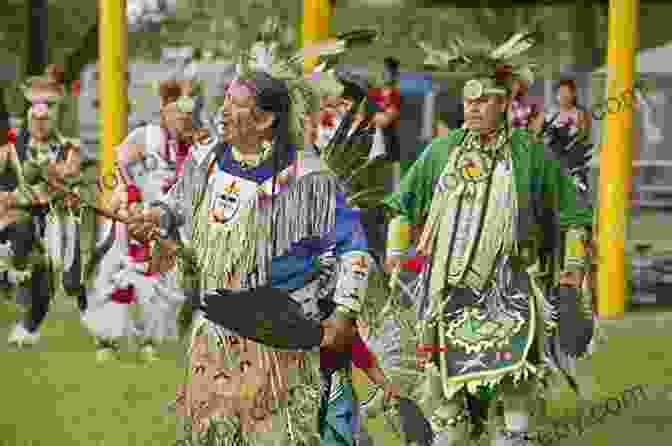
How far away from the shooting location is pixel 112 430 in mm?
8414

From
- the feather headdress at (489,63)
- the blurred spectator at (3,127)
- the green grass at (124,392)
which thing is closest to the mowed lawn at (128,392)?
the green grass at (124,392)

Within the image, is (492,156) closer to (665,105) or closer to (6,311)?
(6,311)

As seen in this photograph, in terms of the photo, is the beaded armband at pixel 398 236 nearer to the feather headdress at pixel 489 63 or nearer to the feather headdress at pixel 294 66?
the feather headdress at pixel 489 63

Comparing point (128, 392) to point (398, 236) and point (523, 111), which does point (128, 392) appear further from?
point (523, 111)

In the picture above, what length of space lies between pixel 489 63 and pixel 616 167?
18.5 ft

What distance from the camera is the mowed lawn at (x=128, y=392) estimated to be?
328 inches

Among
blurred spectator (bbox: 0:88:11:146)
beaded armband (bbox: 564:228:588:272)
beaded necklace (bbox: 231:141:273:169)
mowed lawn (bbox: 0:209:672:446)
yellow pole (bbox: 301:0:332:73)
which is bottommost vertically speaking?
mowed lawn (bbox: 0:209:672:446)

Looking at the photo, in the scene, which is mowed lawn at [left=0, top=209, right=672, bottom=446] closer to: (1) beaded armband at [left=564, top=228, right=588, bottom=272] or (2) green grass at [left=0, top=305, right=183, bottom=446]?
(2) green grass at [left=0, top=305, right=183, bottom=446]

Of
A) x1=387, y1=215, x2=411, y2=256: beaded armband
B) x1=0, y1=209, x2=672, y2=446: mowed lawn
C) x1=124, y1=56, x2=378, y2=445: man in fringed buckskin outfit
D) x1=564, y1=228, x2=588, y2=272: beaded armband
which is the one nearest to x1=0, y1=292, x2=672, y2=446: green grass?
x1=0, y1=209, x2=672, y2=446: mowed lawn

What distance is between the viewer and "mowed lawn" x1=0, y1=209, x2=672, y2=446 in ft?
27.3

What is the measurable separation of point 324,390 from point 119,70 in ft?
23.8

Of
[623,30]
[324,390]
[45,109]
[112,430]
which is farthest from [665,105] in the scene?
[324,390]

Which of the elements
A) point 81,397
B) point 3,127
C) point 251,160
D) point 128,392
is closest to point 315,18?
point 3,127

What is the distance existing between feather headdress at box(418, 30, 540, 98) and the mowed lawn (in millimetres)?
1804
